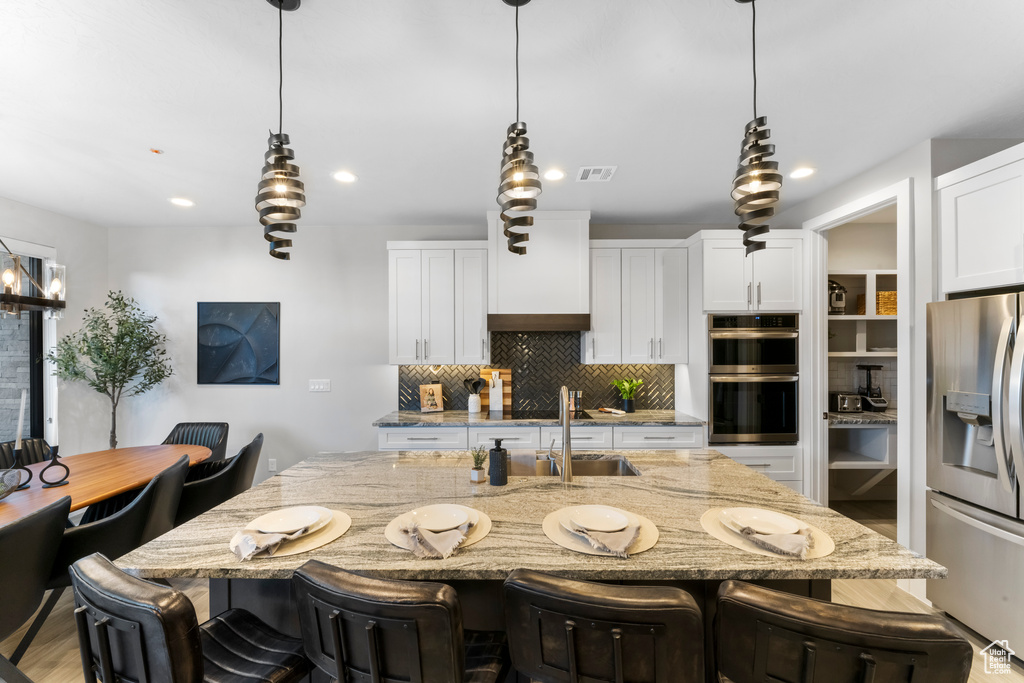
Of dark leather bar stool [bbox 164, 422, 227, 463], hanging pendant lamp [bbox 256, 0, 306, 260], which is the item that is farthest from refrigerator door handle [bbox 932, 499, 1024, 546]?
dark leather bar stool [bbox 164, 422, 227, 463]

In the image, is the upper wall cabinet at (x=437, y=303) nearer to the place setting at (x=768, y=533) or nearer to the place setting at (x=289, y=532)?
the place setting at (x=289, y=532)

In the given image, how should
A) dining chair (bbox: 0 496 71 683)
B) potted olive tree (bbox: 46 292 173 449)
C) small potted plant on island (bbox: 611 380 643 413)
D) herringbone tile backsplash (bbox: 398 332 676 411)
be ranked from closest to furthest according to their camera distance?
dining chair (bbox: 0 496 71 683) < potted olive tree (bbox: 46 292 173 449) < small potted plant on island (bbox: 611 380 643 413) < herringbone tile backsplash (bbox: 398 332 676 411)

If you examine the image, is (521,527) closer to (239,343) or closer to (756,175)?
(756,175)

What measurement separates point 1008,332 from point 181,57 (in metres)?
3.60

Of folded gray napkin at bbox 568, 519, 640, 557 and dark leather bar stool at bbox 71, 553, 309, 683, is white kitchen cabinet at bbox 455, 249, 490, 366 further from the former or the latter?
dark leather bar stool at bbox 71, 553, 309, 683

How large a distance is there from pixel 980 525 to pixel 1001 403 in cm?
62

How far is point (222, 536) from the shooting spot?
1.41 meters

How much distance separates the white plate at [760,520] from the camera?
4.46ft

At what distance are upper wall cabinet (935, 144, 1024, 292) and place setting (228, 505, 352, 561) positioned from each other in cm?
300

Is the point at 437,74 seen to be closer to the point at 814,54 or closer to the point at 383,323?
the point at 814,54

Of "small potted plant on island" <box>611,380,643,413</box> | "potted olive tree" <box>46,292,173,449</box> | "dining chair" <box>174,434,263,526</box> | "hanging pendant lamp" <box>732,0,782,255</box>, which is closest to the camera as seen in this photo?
"hanging pendant lamp" <box>732,0,782,255</box>

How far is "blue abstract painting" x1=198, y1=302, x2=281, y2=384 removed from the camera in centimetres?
427

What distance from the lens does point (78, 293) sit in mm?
4043

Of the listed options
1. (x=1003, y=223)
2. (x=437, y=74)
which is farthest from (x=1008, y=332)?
(x=437, y=74)
